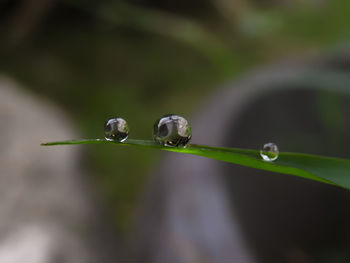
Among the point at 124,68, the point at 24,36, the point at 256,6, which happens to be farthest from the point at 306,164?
the point at 256,6

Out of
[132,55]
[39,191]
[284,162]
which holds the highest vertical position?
[132,55]

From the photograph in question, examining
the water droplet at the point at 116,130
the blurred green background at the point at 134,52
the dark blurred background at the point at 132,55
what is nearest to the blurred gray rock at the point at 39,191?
the dark blurred background at the point at 132,55

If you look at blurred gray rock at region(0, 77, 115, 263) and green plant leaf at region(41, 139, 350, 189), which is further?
blurred gray rock at region(0, 77, 115, 263)

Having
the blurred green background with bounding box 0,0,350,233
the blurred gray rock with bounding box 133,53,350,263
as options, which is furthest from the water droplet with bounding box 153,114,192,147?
the blurred green background with bounding box 0,0,350,233

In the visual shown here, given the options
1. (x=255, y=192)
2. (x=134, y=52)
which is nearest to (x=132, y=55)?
(x=134, y=52)

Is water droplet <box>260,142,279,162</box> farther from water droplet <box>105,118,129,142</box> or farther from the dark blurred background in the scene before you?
the dark blurred background

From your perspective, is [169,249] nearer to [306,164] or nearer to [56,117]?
[306,164]

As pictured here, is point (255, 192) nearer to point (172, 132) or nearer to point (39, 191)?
point (172, 132)
